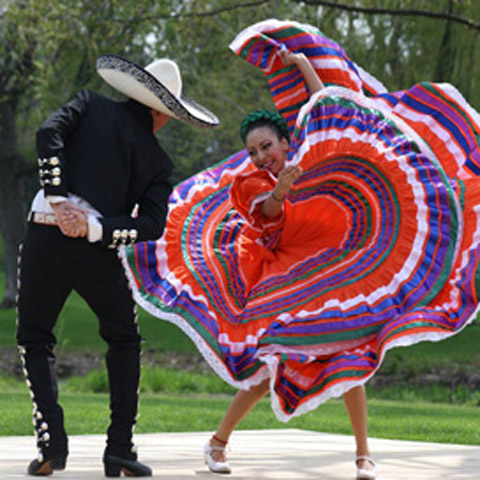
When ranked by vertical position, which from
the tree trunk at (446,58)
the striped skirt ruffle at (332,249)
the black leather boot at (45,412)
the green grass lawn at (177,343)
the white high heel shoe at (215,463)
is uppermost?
the tree trunk at (446,58)

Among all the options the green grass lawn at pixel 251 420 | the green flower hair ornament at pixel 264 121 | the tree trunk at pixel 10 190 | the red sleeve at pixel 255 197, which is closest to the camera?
the red sleeve at pixel 255 197

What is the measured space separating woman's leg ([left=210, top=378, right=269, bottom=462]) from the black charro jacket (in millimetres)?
862

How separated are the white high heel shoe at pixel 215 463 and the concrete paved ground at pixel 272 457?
47 millimetres

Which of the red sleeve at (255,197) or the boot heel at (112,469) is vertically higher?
the red sleeve at (255,197)

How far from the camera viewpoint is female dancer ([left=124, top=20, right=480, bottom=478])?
16.8 feet

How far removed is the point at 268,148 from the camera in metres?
5.41

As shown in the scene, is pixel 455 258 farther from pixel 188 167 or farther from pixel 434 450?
pixel 188 167

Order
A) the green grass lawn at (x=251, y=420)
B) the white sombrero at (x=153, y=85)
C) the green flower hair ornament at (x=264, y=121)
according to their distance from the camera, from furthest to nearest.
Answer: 1. the green grass lawn at (x=251, y=420)
2. the green flower hair ornament at (x=264, y=121)
3. the white sombrero at (x=153, y=85)

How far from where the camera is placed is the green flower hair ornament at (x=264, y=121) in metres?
5.43

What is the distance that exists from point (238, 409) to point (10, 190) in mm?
20704

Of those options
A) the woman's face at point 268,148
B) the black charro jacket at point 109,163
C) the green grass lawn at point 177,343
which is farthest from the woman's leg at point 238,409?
the green grass lawn at point 177,343

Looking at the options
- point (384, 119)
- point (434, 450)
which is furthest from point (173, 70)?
point (434, 450)

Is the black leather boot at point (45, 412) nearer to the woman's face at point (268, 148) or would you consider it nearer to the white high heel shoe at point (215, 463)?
the white high heel shoe at point (215, 463)

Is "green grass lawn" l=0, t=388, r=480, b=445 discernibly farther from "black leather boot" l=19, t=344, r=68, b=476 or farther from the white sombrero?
the white sombrero
